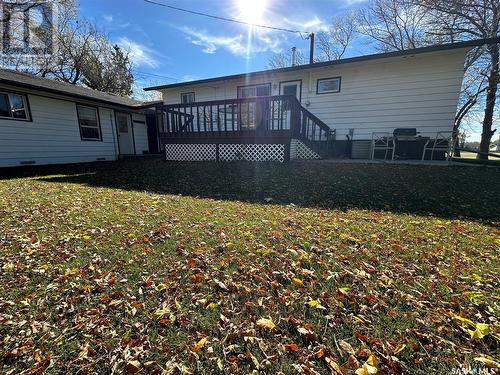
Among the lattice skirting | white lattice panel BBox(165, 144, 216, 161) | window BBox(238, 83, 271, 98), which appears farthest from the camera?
window BBox(238, 83, 271, 98)

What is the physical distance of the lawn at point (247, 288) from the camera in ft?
4.85

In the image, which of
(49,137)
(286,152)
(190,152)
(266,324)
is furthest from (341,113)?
(49,137)

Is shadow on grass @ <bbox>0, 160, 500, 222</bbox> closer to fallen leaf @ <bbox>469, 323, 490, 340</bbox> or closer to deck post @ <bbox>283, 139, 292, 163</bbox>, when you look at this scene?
deck post @ <bbox>283, 139, 292, 163</bbox>

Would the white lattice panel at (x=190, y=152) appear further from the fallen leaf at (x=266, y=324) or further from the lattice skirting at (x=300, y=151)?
the fallen leaf at (x=266, y=324)

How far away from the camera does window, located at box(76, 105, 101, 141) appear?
11.7 meters

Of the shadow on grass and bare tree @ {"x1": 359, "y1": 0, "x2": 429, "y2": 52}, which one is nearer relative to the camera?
the shadow on grass

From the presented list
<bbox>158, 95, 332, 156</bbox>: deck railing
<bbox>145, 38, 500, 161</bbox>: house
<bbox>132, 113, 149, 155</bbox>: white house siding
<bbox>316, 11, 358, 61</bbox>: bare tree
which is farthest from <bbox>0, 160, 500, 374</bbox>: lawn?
<bbox>316, 11, 358, 61</bbox>: bare tree

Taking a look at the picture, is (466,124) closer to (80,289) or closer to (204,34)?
(204,34)

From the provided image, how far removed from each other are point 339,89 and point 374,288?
32.2 ft

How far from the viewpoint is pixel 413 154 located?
953 centimetres

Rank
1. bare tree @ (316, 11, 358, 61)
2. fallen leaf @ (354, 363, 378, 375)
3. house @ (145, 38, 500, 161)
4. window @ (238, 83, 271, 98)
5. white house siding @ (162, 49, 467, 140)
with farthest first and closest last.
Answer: bare tree @ (316, 11, 358, 61)
window @ (238, 83, 271, 98)
white house siding @ (162, 49, 467, 140)
house @ (145, 38, 500, 161)
fallen leaf @ (354, 363, 378, 375)

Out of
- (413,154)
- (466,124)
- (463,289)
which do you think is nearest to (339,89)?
(413,154)

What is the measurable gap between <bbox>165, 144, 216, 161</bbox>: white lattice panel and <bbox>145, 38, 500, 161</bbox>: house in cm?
4

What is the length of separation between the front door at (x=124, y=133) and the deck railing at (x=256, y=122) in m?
5.10
